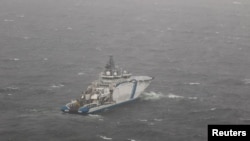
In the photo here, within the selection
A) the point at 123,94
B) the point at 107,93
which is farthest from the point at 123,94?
the point at 107,93

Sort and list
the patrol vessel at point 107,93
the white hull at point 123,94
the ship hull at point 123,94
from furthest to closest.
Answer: the white hull at point 123,94 → the ship hull at point 123,94 → the patrol vessel at point 107,93

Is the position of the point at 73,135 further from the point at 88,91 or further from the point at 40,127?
the point at 88,91

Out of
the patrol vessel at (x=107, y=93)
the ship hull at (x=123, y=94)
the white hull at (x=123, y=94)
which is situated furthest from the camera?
the white hull at (x=123, y=94)

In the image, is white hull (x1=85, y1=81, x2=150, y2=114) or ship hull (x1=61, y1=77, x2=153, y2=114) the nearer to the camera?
ship hull (x1=61, y1=77, x2=153, y2=114)

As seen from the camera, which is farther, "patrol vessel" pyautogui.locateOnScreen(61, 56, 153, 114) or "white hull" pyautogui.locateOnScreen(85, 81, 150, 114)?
"white hull" pyautogui.locateOnScreen(85, 81, 150, 114)

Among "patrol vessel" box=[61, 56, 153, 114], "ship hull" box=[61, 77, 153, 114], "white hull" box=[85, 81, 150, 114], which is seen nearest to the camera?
"patrol vessel" box=[61, 56, 153, 114]

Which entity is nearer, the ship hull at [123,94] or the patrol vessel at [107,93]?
the patrol vessel at [107,93]

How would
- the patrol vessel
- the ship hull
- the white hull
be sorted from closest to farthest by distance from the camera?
the patrol vessel, the ship hull, the white hull

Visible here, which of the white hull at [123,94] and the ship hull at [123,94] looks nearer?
the ship hull at [123,94]

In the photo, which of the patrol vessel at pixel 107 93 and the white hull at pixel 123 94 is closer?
the patrol vessel at pixel 107 93

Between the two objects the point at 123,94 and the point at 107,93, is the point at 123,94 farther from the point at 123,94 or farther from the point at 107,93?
the point at 107,93
